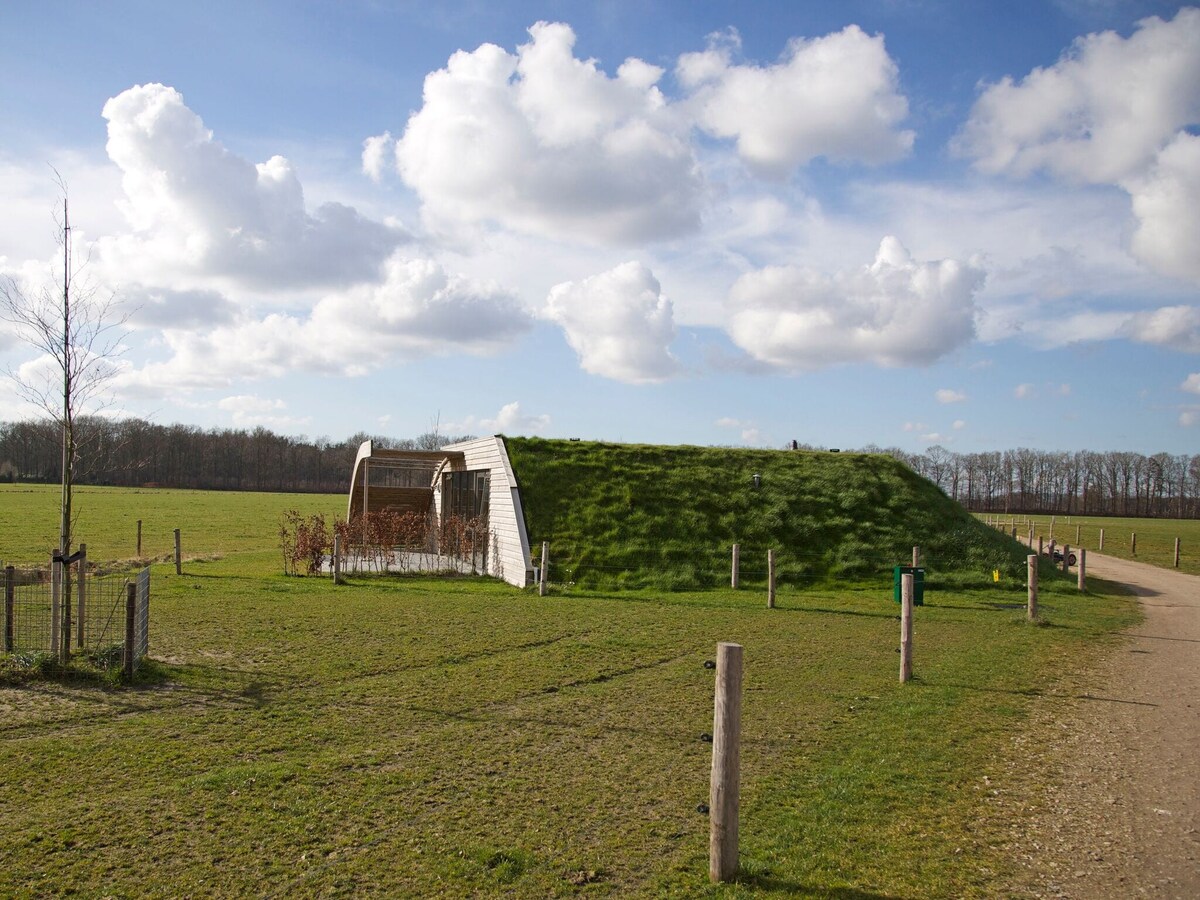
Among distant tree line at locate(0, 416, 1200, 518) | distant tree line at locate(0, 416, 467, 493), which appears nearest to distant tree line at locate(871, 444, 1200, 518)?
distant tree line at locate(0, 416, 1200, 518)

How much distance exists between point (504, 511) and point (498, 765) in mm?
14830

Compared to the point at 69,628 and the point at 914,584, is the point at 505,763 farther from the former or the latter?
the point at 914,584

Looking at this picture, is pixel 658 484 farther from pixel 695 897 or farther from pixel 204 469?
pixel 204 469

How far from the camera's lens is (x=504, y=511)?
2097cm

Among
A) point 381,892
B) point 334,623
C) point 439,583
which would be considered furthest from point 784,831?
point 439,583

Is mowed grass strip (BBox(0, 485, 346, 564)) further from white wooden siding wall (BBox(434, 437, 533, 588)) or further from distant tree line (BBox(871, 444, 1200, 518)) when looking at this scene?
distant tree line (BBox(871, 444, 1200, 518))

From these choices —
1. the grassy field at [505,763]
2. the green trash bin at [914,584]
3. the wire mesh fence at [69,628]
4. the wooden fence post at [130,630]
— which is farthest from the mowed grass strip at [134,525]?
the green trash bin at [914,584]

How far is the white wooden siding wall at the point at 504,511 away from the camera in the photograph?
1914cm

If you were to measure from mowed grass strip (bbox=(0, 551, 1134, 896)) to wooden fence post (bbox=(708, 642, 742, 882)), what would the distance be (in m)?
0.13

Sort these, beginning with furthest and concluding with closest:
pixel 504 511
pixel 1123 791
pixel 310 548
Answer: pixel 504 511 → pixel 310 548 → pixel 1123 791

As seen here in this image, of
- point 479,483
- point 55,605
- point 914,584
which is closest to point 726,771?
point 914,584

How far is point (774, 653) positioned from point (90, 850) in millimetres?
8358

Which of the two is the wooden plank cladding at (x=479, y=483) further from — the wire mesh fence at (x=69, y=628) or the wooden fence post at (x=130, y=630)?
the wooden fence post at (x=130, y=630)

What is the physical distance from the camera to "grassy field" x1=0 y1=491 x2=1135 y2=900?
454 cm
